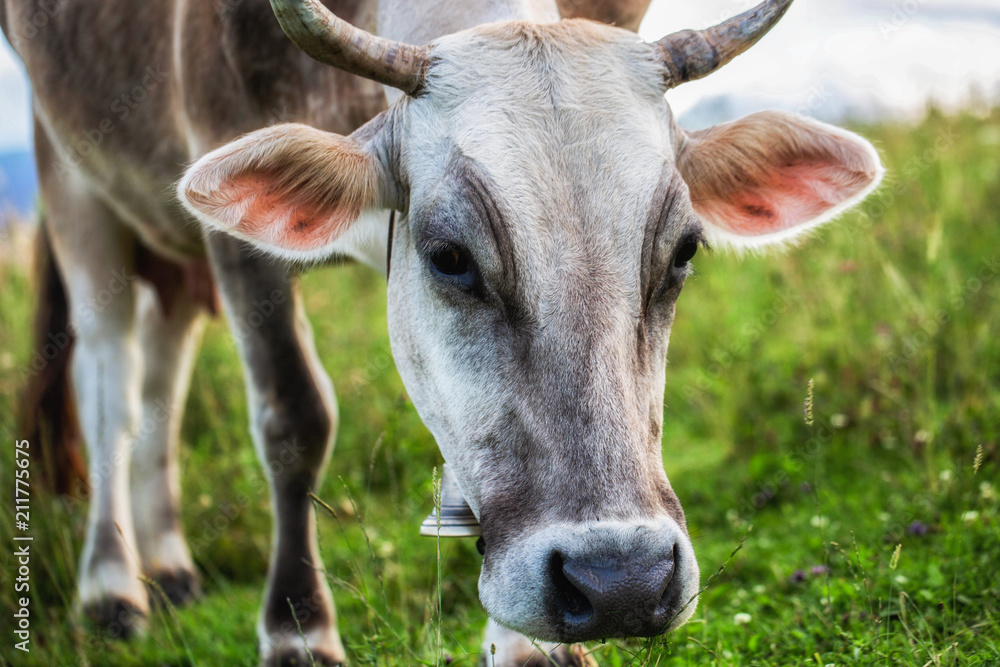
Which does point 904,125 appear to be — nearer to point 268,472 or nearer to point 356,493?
point 356,493

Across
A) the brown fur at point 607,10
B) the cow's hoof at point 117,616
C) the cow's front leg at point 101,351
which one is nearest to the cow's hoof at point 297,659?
the cow's hoof at point 117,616

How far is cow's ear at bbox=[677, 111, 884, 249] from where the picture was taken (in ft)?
7.98

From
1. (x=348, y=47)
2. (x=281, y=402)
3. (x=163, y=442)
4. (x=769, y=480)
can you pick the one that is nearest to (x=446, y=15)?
(x=348, y=47)

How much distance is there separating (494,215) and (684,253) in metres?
0.51

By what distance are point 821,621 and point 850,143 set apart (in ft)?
4.27

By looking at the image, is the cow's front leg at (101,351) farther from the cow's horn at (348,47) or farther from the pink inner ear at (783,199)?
the pink inner ear at (783,199)

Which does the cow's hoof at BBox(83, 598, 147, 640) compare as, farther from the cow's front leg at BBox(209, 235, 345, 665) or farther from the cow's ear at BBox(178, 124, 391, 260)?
the cow's ear at BBox(178, 124, 391, 260)

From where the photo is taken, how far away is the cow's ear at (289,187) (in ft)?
7.06

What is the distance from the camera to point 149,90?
3359 millimetres

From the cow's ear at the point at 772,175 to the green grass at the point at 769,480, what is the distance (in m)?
0.80

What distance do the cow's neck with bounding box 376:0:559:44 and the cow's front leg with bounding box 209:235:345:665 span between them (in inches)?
37.5

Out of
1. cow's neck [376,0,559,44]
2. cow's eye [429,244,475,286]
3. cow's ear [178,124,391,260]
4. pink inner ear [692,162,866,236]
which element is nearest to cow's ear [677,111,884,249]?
pink inner ear [692,162,866,236]

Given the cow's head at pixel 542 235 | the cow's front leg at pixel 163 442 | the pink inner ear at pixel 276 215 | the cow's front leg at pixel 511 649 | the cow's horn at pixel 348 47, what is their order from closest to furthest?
the cow's head at pixel 542 235 → the cow's horn at pixel 348 47 → the pink inner ear at pixel 276 215 → the cow's front leg at pixel 511 649 → the cow's front leg at pixel 163 442

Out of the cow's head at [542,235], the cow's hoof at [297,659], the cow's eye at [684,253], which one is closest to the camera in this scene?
the cow's head at [542,235]
